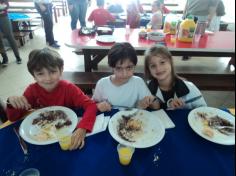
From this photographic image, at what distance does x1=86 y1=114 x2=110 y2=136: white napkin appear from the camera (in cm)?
91

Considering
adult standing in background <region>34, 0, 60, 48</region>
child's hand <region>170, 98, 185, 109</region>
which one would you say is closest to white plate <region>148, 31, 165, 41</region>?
child's hand <region>170, 98, 185, 109</region>

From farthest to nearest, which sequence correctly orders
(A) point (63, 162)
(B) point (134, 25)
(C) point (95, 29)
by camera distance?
1. (B) point (134, 25)
2. (C) point (95, 29)
3. (A) point (63, 162)

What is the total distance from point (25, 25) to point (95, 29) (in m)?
2.82

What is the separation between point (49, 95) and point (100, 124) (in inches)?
15.7

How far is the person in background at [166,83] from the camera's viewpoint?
1202 millimetres

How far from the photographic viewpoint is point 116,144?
845mm

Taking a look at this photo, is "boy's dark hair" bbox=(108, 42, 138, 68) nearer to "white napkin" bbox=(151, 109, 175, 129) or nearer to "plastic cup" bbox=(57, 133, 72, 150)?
"white napkin" bbox=(151, 109, 175, 129)

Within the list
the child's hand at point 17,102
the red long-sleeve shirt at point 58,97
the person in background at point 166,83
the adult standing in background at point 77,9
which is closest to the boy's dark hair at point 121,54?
the person in background at point 166,83

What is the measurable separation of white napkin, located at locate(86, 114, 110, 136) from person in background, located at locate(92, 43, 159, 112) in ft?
0.65

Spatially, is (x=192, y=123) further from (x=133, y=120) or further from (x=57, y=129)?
(x=57, y=129)

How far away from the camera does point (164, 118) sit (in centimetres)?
100

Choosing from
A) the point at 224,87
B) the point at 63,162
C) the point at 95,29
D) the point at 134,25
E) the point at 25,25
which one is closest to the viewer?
the point at 63,162

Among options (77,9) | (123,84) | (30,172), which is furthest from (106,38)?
(77,9)

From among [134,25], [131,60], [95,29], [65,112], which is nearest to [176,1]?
[134,25]
